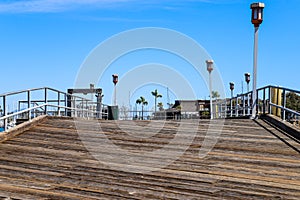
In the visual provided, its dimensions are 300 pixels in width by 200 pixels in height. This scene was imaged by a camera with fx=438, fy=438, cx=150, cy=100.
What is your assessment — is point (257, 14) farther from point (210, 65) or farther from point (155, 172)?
point (210, 65)

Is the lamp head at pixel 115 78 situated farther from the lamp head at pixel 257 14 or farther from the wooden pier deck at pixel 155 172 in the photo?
the wooden pier deck at pixel 155 172

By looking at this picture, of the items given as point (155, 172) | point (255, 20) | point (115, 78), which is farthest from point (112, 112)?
point (155, 172)

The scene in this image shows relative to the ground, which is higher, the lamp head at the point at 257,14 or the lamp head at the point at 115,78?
the lamp head at the point at 257,14

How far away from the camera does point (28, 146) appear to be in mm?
9406

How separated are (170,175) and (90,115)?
18148mm

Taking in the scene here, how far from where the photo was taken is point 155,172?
7.18m

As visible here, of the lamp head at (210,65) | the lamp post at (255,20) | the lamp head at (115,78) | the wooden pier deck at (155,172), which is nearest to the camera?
the wooden pier deck at (155,172)

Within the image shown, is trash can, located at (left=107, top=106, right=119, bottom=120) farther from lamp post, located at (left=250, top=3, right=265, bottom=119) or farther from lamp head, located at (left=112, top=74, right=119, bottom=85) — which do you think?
lamp post, located at (left=250, top=3, right=265, bottom=119)

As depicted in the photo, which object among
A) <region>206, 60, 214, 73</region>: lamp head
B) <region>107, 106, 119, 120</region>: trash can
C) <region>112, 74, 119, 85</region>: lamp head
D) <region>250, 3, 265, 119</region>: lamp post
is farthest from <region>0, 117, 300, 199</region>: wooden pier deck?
<region>112, 74, 119, 85</region>: lamp head

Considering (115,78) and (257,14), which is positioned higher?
(257,14)

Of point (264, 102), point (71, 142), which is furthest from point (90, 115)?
point (71, 142)

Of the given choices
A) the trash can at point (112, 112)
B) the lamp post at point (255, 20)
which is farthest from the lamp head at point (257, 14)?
the trash can at point (112, 112)

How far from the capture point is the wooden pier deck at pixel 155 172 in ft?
19.7

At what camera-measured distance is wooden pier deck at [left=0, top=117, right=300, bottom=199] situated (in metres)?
6.01
